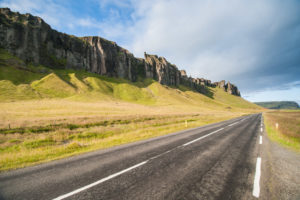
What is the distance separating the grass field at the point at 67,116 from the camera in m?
9.91

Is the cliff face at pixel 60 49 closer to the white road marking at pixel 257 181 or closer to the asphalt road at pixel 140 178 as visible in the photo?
the asphalt road at pixel 140 178

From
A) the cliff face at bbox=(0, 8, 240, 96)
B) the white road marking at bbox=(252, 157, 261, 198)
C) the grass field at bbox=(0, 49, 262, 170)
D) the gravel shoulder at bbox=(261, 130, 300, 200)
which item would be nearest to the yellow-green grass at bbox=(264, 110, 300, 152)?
the gravel shoulder at bbox=(261, 130, 300, 200)

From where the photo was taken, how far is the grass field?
9909mm

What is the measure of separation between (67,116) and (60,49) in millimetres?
118095

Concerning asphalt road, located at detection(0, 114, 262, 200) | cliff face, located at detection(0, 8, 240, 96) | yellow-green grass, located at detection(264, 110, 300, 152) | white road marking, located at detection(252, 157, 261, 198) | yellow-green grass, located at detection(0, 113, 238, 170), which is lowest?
yellow-green grass, located at detection(0, 113, 238, 170)

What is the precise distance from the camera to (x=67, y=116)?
2619 centimetres

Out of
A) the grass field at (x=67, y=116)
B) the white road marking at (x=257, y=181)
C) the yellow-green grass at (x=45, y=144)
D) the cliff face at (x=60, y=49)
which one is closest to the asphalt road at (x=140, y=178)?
the white road marking at (x=257, y=181)

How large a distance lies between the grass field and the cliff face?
9.58m

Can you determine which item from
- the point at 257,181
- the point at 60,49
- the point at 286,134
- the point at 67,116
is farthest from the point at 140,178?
the point at 60,49

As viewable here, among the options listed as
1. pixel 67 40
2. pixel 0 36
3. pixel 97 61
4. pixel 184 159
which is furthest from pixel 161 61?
pixel 184 159

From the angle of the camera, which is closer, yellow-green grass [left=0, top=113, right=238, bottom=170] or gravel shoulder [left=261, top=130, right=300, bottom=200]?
gravel shoulder [left=261, top=130, right=300, bottom=200]

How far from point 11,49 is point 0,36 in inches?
441

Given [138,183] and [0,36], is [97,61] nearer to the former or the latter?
[0,36]

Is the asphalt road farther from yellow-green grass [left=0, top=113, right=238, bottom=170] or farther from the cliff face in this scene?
the cliff face
